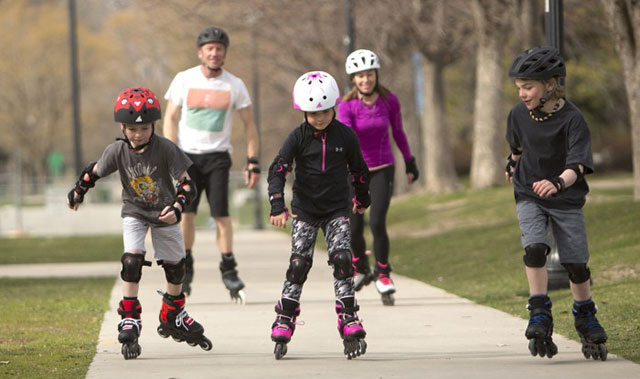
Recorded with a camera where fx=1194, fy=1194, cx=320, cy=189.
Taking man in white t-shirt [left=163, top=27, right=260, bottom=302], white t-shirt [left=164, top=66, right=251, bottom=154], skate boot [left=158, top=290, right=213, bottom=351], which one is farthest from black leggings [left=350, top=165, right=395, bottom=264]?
skate boot [left=158, top=290, right=213, bottom=351]

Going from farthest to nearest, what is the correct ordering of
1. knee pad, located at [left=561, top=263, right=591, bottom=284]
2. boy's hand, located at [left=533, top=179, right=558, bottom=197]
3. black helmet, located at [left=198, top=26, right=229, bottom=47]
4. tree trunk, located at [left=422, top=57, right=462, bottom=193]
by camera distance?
tree trunk, located at [left=422, top=57, right=462, bottom=193], black helmet, located at [left=198, top=26, right=229, bottom=47], knee pad, located at [left=561, top=263, right=591, bottom=284], boy's hand, located at [left=533, top=179, right=558, bottom=197]

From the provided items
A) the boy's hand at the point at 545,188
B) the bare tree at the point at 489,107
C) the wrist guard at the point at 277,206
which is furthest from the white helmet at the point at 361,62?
the bare tree at the point at 489,107

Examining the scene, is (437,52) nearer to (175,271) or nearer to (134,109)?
(175,271)

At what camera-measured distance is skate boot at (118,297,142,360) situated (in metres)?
7.00

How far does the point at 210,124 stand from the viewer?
1005cm

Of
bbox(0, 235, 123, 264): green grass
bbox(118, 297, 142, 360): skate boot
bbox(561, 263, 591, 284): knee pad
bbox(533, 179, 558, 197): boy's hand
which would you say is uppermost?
bbox(533, 179, 558, 197): boy's hand

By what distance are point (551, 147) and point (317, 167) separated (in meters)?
1.41

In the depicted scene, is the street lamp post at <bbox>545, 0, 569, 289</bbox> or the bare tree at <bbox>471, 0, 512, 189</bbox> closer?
the street lamp post at <bbox>545, 0, 569, 289</bbox>

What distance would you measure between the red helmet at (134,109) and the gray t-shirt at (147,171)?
19cm

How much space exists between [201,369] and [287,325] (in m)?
0.62

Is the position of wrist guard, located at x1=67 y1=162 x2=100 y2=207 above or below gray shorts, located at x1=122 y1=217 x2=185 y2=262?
above

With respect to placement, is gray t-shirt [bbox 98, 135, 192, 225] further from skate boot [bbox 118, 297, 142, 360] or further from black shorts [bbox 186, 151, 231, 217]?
black shorts [bbox 186, 151, 231, 217]

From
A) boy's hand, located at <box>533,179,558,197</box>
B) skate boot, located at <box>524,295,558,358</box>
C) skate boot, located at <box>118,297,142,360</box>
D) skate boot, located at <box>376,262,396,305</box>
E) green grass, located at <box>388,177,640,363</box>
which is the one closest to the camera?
boy's hand, located at <box>533,179,558,197</box>

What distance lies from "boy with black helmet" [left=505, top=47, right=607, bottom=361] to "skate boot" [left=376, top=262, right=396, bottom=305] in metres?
2.92
